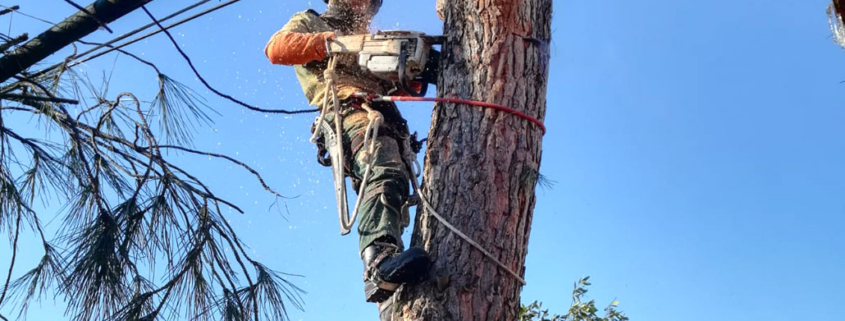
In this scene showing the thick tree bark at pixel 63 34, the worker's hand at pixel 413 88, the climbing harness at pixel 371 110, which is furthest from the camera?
the worker's hand at pixel 413 88

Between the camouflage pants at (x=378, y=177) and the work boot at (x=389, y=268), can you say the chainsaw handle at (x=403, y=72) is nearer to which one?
the camouflage pants at (x=378, y=177)

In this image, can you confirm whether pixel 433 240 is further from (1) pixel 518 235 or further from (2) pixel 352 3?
(2) pixel 352 3

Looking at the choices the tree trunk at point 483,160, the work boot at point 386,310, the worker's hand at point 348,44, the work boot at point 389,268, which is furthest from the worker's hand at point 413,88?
the work boot at point 386,310

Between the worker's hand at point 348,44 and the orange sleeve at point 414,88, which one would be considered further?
the orange sleeve at point 414,88

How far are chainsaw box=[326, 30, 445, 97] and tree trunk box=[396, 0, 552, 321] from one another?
0.16 m

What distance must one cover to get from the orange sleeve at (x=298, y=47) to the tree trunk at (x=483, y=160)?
51 centimetres

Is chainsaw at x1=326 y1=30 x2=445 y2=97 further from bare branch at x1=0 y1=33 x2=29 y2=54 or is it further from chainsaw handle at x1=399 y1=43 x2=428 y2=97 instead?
bare branch at x1=0 y1=33 x2=29 y2=54

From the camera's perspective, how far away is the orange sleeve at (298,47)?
10.7 feet

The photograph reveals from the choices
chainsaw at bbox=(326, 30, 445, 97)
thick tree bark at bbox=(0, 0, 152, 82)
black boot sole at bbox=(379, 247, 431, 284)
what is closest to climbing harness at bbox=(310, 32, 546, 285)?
chainsaw at bbox=(326, 30, 445, 97)

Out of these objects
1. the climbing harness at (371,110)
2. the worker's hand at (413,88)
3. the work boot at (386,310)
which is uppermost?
the worker's hand at (413,88)

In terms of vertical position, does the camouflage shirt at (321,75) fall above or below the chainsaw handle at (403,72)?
above

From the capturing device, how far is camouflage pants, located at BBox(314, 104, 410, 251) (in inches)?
111

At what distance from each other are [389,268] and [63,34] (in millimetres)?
1003

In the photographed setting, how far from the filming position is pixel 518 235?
257 centimetres
